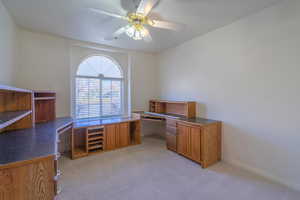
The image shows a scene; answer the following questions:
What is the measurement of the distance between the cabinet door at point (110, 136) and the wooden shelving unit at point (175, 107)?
1495 millimetres

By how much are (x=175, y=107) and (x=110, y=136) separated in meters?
1.91

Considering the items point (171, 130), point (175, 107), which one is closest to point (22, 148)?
point (171, 130)

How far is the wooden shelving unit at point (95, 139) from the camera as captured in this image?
3.07m

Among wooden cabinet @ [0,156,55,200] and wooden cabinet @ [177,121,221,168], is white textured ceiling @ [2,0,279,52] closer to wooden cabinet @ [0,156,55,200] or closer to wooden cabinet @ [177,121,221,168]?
wooden cabinet @ [177,121,221,168]

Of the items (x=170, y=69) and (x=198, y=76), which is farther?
(x=170, y=69)

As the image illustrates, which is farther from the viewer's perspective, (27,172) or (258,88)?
(258,88)

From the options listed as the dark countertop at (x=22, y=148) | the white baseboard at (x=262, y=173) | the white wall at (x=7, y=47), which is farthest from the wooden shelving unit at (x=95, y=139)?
the white baseboard at (x=262, y=173)

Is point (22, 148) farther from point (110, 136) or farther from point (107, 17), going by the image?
point (107, 17)

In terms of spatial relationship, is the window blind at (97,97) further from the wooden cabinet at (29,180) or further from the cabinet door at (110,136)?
the wooden cabinet at (29,180)

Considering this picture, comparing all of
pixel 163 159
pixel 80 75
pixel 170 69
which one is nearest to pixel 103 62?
pixel 80 75

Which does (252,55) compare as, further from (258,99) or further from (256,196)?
(256,196)

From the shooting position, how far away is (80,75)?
11.7ft

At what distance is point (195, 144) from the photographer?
105 inches

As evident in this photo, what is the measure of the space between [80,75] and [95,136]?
1632 millimetres
